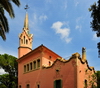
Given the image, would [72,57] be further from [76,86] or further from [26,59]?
[26,59]

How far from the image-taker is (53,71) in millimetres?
21109

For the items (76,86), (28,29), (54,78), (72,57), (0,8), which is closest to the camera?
(0,8)

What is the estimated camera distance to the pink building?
18.6 m

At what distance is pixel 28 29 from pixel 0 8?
24534 mm

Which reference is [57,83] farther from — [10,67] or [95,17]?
[10,67]

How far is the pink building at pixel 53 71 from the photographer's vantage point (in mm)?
18625

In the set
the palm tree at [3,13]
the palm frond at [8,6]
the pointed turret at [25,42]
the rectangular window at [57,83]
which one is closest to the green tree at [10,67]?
the pointed turret at [25,42]

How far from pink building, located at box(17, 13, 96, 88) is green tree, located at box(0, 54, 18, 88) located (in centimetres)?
868

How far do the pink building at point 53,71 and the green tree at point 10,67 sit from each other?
868 cm

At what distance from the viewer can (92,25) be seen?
12.6 metres

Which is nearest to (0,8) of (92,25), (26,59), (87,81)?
(92,25)

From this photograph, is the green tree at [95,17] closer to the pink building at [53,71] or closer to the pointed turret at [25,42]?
the pink building at [53,71]

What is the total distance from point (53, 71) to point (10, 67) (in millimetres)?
18334

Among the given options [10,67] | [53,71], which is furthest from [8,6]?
[10,67]
